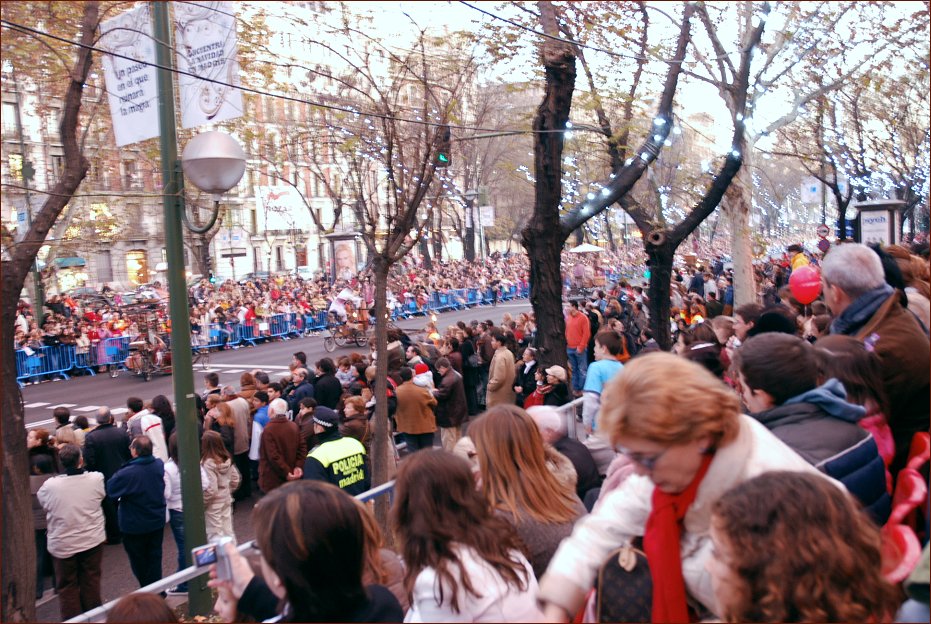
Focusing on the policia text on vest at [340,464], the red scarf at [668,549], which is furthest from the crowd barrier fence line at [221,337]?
the red scarf at [668,549]

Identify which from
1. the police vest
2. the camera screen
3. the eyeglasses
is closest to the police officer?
the police vest

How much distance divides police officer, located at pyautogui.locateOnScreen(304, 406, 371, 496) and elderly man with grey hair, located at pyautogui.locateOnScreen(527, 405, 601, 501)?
250 cm

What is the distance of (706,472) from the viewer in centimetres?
204

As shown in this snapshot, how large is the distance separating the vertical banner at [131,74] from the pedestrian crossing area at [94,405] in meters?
8.96

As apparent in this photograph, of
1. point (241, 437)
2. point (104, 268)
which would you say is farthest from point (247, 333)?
point (241, 437)

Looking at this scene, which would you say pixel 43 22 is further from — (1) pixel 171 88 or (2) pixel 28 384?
(2) pixel 28 384

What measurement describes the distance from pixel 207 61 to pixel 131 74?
64 cm

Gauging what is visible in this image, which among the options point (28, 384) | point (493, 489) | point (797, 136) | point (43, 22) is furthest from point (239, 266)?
point (493, 489)

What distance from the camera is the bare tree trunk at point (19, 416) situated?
6105mm

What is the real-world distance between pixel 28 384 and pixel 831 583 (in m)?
23.6

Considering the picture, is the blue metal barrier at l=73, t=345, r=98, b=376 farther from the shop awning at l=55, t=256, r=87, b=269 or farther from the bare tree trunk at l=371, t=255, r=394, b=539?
the bare tree trunk at l=371, t=255, r=394, b=539

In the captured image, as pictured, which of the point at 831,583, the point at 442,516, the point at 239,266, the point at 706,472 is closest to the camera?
the point at 831,583

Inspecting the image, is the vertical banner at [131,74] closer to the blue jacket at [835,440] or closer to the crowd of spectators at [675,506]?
the crowd of spectators at [675,506]

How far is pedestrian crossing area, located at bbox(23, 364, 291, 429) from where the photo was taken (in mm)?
17061
